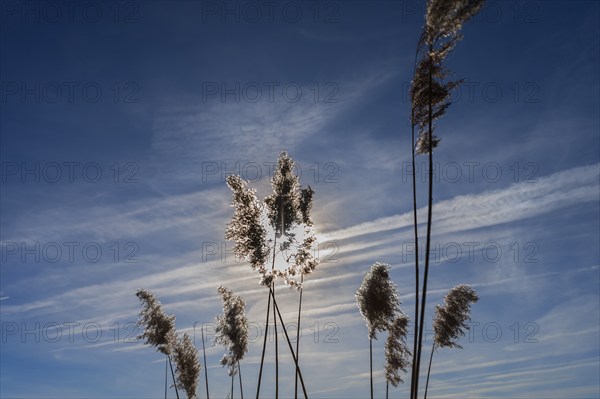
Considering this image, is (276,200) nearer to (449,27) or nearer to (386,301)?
(386,301)

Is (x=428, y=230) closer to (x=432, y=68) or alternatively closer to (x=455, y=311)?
(x=432, y=68)

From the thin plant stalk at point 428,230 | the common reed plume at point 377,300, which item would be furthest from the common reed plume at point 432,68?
the common reed plume at point 377,300

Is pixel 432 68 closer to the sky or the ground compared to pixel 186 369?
closer to the sky

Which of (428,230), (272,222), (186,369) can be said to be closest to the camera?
(428,230)

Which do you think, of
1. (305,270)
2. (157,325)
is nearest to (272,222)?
(305,270)

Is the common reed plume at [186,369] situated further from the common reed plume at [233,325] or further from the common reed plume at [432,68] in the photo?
the common reed plume at [432,68]

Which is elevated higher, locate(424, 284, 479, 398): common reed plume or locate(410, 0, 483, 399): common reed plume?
locate(410, 0, 483, 399): common reed plume

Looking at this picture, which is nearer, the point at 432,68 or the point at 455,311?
the point at 432,68

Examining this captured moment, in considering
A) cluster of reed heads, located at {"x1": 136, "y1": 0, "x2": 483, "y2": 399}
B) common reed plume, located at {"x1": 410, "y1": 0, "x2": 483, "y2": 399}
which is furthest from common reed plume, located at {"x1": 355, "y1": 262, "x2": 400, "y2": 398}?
common reed plume, located at {"x1": 410, "y1": 0, "x2": 483, "y2": 399}

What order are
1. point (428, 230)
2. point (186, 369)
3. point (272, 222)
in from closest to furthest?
point (428, 230)
point (272, 222)
point (186, 369)

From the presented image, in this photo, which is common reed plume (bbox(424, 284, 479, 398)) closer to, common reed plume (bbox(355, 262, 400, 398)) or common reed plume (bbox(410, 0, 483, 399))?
common reed plume (bbox(355, 262, 400, 398))

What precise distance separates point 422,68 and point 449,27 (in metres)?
0.76

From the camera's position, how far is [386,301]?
15.5 m

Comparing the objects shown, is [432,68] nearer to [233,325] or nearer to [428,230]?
[428,230]
